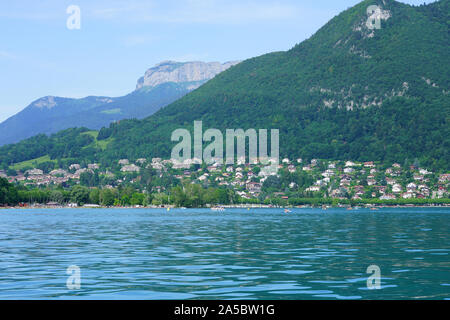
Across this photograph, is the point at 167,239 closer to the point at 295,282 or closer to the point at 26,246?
the point at 26,246

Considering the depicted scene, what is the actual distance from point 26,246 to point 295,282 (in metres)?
25.9

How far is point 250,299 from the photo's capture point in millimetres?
20922

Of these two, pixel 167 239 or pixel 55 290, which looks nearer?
pixel 55 290

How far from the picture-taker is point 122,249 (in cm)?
4125

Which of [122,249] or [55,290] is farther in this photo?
[122,249]

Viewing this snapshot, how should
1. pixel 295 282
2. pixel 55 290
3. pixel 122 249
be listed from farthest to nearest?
pixel 122 249
pixel 295 282
pixel 55 290
